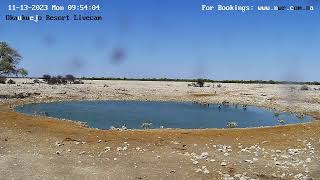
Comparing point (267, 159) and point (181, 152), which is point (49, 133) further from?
point (267, 159)

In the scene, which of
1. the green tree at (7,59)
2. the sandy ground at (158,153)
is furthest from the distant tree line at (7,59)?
the sandy ground at (158,153)

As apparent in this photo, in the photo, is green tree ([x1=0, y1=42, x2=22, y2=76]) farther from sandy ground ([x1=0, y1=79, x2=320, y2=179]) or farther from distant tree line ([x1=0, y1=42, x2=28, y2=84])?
sandy ground ([x1=0, y1=79, x2=320, y2=179])

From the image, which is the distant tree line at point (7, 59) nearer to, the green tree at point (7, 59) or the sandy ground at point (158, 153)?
the green tree at point (7, 59)

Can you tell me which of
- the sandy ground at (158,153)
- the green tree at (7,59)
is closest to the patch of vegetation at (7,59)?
the green tree at (7,59)

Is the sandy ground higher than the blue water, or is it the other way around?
the sandy ground

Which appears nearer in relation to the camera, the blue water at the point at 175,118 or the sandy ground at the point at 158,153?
the sandy ground at the point at 158,153

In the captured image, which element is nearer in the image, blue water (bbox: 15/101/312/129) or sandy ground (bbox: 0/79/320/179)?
sandy ground (bbox: 0/79/320/179)

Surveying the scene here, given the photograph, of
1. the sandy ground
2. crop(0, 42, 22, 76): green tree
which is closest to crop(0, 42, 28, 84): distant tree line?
crop(0, 42, 22, 76): green tree

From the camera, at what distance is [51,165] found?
17.7m

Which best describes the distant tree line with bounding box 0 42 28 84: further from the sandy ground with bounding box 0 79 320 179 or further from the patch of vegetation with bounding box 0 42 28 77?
the sandy ground with bounding box 0 79 320 179

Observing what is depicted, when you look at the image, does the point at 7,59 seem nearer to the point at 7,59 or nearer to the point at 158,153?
the point at 7,59

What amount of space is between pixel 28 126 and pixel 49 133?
2.95 meters

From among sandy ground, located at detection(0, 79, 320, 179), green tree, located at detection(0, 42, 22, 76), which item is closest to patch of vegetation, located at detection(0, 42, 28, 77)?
green tree, located at detection(0, 42, 22, 76)

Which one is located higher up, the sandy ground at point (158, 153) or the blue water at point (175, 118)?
the sandy ground at point (158, 153)
